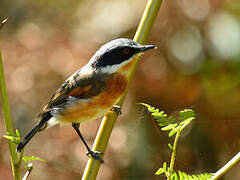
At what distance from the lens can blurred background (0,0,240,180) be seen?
5332 mm

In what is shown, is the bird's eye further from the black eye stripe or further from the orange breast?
the orange breast

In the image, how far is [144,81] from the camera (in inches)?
226

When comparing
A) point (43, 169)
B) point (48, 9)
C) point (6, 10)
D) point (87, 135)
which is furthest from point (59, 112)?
point (6, 10)

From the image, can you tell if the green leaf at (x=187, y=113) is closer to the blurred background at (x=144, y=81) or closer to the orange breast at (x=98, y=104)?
the orange breast at (x=98, y=104)

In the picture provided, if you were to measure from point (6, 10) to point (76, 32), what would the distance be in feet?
7.14

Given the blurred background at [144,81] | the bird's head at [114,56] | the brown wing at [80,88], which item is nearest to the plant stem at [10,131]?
the bird's head at [114,56]

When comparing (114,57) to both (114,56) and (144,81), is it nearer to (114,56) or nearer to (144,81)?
(114,56)

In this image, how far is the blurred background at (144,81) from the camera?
5332 millimetres

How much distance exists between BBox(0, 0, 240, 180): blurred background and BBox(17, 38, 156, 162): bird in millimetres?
1388

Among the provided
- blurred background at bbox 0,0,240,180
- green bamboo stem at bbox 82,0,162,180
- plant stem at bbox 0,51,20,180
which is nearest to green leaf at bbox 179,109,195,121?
green bamboo stem at bbox 82,0,162,180

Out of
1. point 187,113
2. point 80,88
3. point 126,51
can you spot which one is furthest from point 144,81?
point 187,113

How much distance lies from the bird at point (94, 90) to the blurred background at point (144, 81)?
4.56ft

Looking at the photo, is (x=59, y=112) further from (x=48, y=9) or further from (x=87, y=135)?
(x=48, y=9)

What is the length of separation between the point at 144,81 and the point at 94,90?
Answer: 206 centimetres
